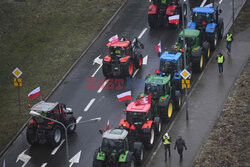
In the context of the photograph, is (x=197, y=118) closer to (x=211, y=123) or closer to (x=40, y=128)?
(x=211, y=123)

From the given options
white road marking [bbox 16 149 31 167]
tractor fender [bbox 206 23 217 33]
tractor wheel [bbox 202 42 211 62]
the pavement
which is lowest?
white road marking [bbox 16 149 31 167]

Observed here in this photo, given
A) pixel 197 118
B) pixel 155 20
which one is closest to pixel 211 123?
pixel 197 118

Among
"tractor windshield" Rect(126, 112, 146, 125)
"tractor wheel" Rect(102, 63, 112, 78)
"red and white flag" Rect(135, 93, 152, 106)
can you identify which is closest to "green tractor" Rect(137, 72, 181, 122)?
"red and white flag" Rect(135, 93, 152, 106)

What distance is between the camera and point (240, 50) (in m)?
43.7

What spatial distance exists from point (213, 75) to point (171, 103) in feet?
24.4

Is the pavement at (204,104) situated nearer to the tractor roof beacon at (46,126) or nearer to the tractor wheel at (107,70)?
the tractor roof beacon at (46,126)

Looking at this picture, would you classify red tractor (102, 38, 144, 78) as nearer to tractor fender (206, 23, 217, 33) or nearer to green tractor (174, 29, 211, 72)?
green tractor (174, 29, 211, 72)

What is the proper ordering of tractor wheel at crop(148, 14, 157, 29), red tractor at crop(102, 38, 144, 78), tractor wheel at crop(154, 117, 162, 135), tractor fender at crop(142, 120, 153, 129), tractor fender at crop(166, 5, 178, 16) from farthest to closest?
tractor wheel at crop(148, 14, 157, 29)
tractor fender at crop(166, 5, 178, 16)
red tractor at crop(102, 38, 144, 78)
tractor wheel at crop(154, 117, 162, 135)
tractor fender at crop(142, 120, 153, 129)

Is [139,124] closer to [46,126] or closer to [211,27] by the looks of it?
[46,126]

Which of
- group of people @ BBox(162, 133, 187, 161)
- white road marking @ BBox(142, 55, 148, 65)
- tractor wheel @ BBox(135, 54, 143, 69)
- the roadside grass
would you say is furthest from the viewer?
white road marking @ BBox(142, 55, 148, 65)

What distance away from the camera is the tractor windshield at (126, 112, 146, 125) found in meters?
31.1

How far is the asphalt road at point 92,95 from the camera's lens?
32750 millimetres

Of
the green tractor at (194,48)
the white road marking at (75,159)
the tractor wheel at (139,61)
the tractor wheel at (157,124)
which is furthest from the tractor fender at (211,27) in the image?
the white road marking at (75,159)

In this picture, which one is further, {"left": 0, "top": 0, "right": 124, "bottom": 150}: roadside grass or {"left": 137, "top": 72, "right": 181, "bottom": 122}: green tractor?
{"left": 0, "top": 0, "right": 124, "bottom": 150}: roadside grass
